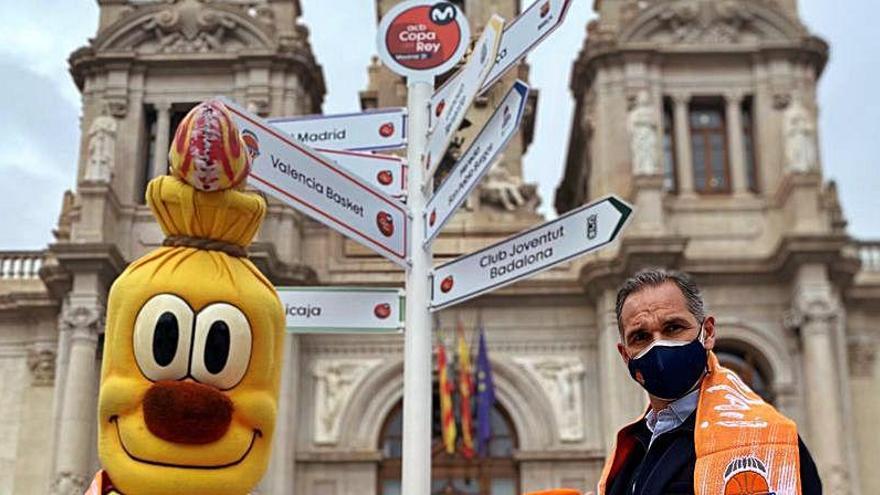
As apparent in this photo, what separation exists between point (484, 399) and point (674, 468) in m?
17.2

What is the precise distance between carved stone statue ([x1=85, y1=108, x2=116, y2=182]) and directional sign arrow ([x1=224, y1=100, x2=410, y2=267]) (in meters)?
15.2

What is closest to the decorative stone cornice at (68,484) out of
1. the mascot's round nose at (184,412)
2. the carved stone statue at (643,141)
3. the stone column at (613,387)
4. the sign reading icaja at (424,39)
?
→ the stone column at (613,387)

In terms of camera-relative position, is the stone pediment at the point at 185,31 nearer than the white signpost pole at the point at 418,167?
No

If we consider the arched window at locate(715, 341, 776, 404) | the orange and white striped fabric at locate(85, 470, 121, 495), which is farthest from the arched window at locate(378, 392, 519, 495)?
the orange and white striped fabric at locate(85, 470, 121, 495)

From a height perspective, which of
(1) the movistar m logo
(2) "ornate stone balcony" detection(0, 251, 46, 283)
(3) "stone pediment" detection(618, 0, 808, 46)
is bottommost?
(1) the movistar m logo

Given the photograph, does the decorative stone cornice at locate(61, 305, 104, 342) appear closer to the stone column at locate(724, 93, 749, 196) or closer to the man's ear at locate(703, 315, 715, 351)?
the stone column at locate(724, 93, 749, 196)

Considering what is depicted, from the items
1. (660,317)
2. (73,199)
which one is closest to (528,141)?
(73,199)

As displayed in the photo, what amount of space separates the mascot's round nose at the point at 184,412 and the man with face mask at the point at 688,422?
7.83ft

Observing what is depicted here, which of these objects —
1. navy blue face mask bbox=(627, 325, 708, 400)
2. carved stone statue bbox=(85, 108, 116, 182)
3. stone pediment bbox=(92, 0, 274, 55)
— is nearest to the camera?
navy blue face mask bbox=(627, 325, 708, 400)

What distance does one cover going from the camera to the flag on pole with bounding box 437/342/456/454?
65.6 ft

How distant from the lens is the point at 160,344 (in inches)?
223

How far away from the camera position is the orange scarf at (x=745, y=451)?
122 inches

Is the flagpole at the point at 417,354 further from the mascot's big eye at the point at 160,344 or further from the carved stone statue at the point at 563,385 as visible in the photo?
the carved stone statue at the point at 563,385

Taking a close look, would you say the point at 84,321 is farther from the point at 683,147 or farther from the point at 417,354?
the point at 417,354
